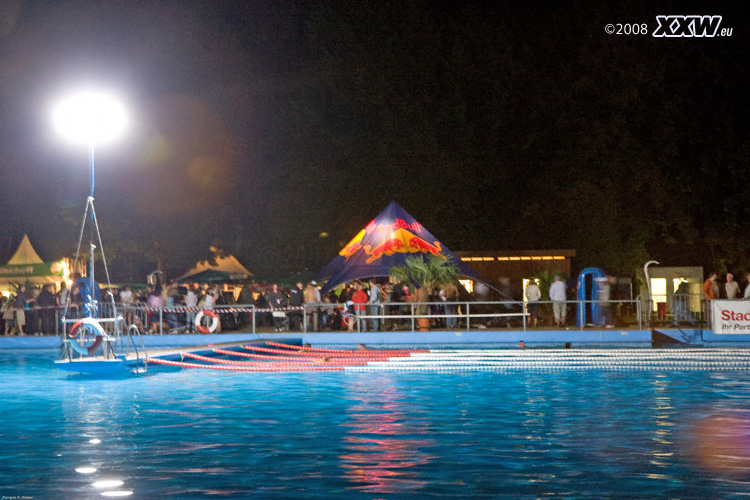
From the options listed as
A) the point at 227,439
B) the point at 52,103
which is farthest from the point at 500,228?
the point at 227,439

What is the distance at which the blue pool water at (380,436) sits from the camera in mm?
8625

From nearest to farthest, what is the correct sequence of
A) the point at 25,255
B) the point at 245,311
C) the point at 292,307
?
the point at 292,307 → the point at 245,311 → the point at 25,255

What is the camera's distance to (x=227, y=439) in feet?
37.1

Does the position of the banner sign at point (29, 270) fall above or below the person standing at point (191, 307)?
above

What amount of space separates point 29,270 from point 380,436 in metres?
29.7

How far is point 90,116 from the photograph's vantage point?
722 inches

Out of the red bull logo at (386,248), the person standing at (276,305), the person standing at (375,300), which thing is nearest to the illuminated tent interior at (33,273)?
the person standing at (276,305)

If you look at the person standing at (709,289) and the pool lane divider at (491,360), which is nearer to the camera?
the pool lane divider at (491,360)

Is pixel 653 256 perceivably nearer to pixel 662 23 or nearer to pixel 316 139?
pixel 662 23

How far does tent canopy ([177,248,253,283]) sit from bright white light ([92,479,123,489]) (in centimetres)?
2723

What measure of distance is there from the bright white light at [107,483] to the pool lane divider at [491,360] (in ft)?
35.9

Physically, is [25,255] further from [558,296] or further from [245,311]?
[558,296]

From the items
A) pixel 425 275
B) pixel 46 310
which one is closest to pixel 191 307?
pixel 46 310

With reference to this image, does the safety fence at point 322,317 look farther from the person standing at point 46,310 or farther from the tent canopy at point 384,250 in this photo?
the tent canopy at point 384,250
